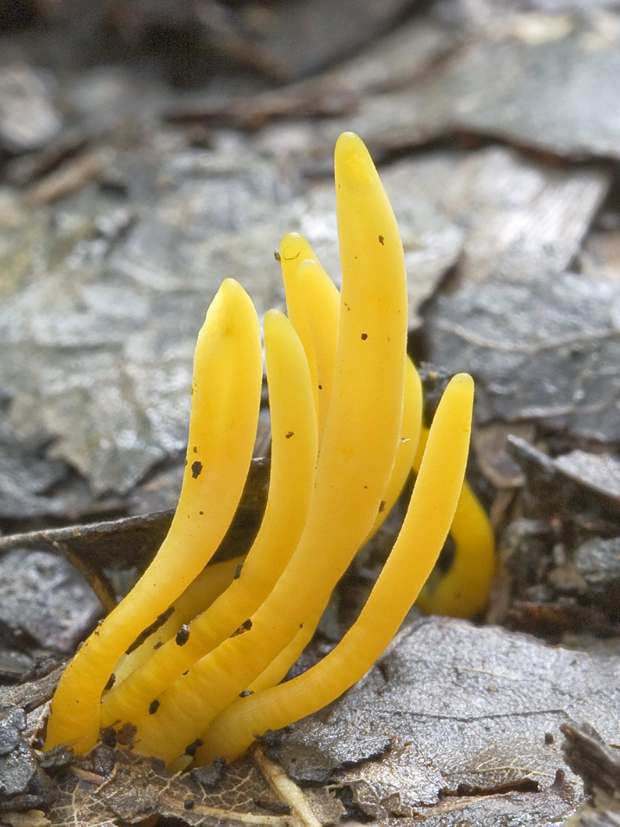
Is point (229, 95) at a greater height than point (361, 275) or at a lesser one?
lesser

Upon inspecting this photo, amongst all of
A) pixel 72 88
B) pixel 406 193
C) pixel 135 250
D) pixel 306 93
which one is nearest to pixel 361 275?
pixel 135 250

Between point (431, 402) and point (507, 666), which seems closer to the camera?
point (507, 666)

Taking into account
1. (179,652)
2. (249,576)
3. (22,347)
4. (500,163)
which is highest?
(500,163)

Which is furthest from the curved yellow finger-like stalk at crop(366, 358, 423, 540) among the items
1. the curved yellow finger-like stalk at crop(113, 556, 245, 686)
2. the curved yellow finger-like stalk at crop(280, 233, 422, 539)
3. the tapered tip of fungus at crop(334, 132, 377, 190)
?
the tapered tip of fungus at crop(334, 132, 377, 190)

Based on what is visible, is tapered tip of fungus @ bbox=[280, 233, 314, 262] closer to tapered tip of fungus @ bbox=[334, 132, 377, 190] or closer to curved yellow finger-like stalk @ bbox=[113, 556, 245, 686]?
tapered tip of fungus @ bbox=[334, 132, 377, 190]

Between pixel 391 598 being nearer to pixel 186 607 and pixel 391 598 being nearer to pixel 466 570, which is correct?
pixel 186 607

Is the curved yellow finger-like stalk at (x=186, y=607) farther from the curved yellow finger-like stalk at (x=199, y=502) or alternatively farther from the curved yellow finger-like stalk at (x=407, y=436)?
the curved yellow finger-like stalk at (x=407, y=436)

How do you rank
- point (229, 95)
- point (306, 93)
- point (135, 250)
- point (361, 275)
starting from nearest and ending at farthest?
point (361, 275) < point (135, 250) < point (306, 93) < point (229, 95)

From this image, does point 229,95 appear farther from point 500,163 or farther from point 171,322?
point 171,322

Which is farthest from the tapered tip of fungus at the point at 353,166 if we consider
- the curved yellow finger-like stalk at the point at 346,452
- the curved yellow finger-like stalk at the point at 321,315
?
the curved yellow finger-like stalk at the point at 321,315
